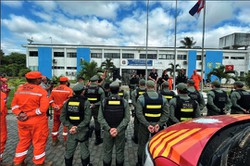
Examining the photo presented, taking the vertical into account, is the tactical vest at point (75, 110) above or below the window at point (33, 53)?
below

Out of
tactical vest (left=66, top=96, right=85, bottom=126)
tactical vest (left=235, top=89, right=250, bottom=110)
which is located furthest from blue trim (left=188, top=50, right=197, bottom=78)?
tactical vest (left=66, top=96, right=85, bottom=126)

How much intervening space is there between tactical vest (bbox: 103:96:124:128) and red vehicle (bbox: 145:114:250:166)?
117 cm

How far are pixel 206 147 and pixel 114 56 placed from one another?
118 feet

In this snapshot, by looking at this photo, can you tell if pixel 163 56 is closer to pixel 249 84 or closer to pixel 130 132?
pixel 249 84

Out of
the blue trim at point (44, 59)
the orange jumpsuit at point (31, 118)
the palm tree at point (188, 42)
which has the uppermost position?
the palm tree at point (188, 42)

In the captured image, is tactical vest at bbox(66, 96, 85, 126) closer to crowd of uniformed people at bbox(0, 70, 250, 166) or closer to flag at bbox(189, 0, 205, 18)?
crowd of uniformed people at bbox(0, 70, 250, 166)

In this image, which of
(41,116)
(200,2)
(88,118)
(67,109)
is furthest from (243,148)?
(200,2)

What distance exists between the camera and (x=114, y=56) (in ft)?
121

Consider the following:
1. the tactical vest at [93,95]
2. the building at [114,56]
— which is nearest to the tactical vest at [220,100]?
the tactical vest at [93,95]

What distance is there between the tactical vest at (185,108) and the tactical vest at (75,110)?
6.44ft

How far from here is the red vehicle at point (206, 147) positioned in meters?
1.41

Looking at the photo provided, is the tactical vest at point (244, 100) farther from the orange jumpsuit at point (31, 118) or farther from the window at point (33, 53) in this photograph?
the window at point (33, 53)

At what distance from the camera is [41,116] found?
320cm

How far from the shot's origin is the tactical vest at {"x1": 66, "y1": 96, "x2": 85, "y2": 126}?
3.13m
